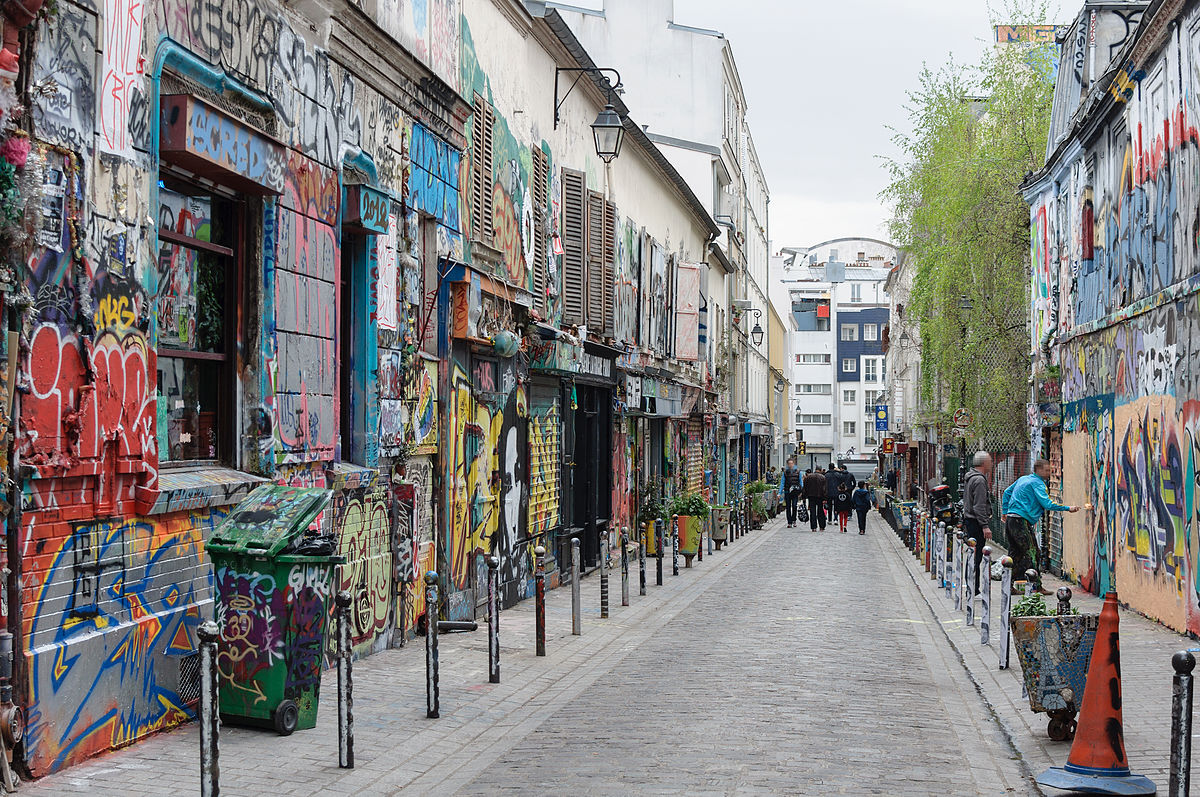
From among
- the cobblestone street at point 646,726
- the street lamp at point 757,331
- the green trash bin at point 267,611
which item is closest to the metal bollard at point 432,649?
the cobblestone street at point 646,726

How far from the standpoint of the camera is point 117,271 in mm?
7141

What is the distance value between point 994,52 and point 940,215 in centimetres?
364

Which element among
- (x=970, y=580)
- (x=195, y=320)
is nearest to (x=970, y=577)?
(x=970, y=580)

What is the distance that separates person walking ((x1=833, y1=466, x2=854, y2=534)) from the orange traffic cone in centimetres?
3004

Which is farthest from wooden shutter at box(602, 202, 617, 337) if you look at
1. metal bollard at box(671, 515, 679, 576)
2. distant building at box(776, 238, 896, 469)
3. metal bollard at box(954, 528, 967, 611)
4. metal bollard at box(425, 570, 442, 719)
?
distant building at box(776, 238, 896, 469)

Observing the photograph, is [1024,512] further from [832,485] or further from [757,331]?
[757,331]

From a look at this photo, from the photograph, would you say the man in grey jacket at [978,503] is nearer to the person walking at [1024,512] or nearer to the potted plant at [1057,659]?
the person walking at [1024,512]

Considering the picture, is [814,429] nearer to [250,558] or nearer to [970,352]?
[970,352]

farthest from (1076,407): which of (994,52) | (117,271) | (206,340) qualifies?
(117,271)

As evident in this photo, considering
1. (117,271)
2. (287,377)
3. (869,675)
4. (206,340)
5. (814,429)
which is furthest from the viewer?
(814,429)

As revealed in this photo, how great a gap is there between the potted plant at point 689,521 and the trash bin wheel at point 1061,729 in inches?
541

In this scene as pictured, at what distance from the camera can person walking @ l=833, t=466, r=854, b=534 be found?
121 feet

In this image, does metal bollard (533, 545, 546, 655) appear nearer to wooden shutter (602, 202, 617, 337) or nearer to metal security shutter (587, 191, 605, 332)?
metal security shutter (587, 191, 605, 332)

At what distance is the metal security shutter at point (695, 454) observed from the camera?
33.5 metres
